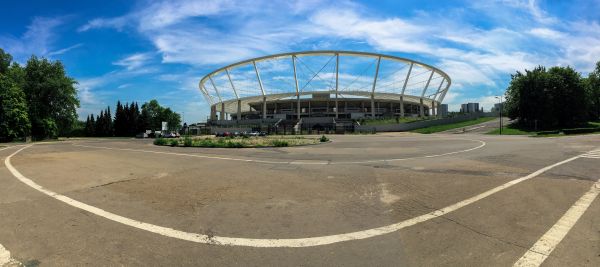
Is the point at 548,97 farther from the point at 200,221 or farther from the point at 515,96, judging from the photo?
the point at 200,221

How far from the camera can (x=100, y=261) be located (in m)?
3.49

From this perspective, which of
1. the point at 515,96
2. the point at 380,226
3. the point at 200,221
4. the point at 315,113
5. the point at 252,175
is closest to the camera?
the point at 380,226

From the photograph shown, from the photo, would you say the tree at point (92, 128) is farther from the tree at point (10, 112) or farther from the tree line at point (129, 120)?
the tree at point (10, 112)

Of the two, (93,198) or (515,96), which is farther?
(515,96)

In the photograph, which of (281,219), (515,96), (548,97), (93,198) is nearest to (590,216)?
(281,219)

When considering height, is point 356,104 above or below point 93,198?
above

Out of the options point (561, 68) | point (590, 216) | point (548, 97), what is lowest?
point (590, 216)

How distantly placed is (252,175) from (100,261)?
610 cm

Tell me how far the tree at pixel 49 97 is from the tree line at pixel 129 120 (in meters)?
24.7

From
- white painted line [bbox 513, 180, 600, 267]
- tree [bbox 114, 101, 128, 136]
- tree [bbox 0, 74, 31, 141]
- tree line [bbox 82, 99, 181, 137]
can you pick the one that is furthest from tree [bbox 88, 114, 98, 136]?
white painted line [bbox 513, 180, 600, 267]

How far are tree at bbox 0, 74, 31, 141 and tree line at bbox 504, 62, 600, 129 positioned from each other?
7935 centimetres

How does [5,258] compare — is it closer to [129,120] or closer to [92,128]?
[129,120]

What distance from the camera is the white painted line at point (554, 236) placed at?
11.3 feet

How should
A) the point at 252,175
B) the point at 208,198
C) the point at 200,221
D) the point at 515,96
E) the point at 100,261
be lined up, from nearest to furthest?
the point at 100,261 < the point at 200,221 < the point at 208,198 < the point at 252,175 < the point at 515,96
